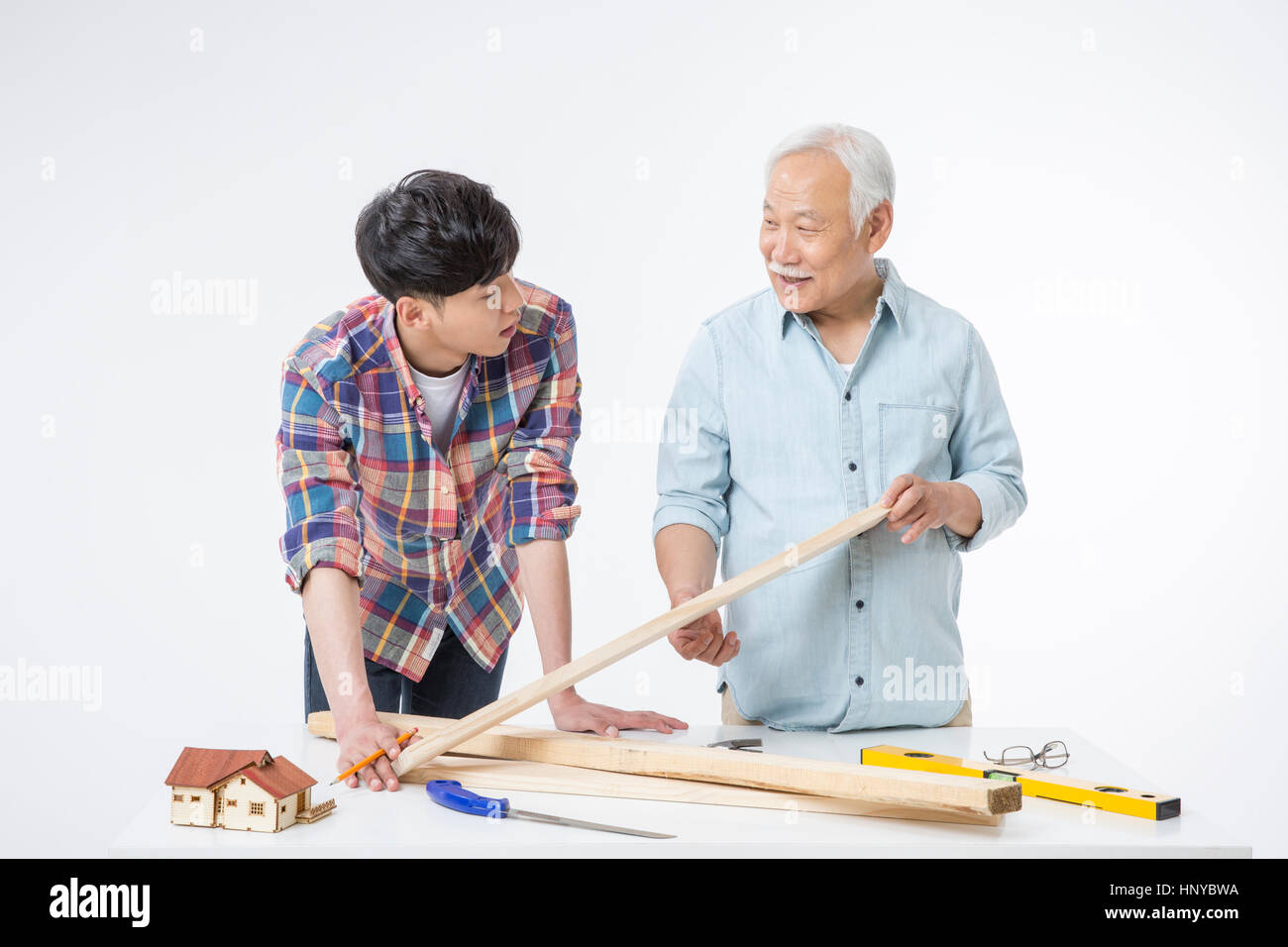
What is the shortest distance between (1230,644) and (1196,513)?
0.49 meters

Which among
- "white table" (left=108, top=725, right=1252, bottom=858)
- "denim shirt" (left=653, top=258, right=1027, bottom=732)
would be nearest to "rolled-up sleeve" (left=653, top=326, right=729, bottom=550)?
"denim shirt" (left=653, top=258, right=1027, bottom=732)

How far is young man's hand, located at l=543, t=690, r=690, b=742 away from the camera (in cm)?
214

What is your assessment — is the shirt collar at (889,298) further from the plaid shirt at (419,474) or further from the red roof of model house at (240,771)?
the red roof of model house at (240,771)

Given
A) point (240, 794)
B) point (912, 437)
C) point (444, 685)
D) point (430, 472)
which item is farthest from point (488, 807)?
point (912, 437)

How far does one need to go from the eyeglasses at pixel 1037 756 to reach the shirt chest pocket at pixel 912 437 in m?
0.52

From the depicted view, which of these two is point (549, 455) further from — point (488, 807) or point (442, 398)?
point (488, 807)

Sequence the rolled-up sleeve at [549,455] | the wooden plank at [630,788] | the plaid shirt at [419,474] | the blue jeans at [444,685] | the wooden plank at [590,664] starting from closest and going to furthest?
1. the wooden plank at [630,788]
2. the wooden plank at [590,664]
3. the plaid shirt at [419,474]
4. the rolled-up sleeve at [549,455]
5. the blue jeans at [444,685]

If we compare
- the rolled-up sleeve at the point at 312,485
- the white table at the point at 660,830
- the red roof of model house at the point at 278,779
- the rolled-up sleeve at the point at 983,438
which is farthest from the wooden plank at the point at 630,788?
the rolled-up sleeve at the point at 983,438

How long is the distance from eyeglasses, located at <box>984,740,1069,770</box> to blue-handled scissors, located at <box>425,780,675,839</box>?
688mm

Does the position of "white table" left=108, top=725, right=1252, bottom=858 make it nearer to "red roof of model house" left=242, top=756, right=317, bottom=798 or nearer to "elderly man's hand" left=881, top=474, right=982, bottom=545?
"red roof of model house" left=242, top=756, right=317, bottom=798

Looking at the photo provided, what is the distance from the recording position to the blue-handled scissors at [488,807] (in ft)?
5.22

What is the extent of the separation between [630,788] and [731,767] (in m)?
0.15
